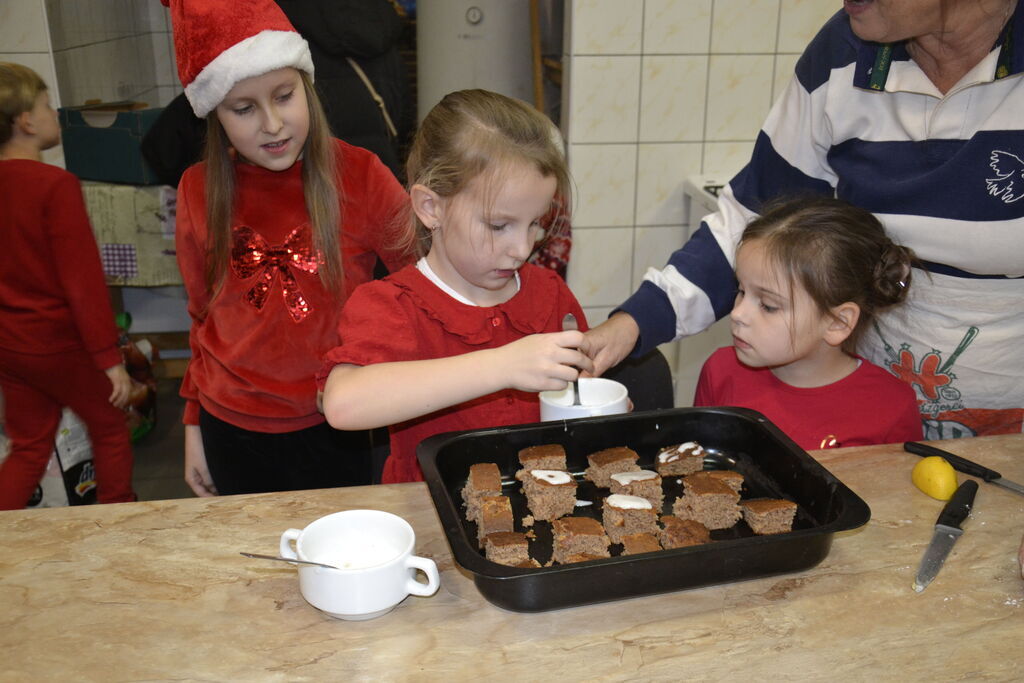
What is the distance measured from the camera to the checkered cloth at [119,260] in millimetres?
3438

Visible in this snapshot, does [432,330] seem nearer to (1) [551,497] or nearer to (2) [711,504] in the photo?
(1) [551,497]

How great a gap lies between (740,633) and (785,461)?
321 millimetres

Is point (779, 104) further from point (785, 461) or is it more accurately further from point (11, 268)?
point (11, 268)

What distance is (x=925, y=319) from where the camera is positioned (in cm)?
150

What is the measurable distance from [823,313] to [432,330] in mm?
681

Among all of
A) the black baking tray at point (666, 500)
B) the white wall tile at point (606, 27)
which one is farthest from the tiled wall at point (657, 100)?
the black baking tray at point (666, 500)

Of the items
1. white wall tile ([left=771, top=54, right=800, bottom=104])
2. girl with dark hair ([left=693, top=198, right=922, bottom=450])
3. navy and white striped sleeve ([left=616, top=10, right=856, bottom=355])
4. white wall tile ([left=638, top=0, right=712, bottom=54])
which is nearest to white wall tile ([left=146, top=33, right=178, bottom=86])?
white wall tile ([left=638, top=0, right=712, bottom=54])

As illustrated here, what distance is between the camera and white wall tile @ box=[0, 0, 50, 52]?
2.99 meters

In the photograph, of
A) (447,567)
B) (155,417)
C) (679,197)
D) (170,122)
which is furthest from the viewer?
(155,417)

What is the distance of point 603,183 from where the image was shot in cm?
312

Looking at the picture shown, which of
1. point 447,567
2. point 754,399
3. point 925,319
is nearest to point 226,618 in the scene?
point 447,567

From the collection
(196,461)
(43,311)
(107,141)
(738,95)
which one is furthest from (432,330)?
(107,141)

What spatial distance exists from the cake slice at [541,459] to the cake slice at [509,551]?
17 cm

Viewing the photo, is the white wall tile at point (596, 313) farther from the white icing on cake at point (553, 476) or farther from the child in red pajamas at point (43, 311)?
the white icing on cake at point (553, 476)
